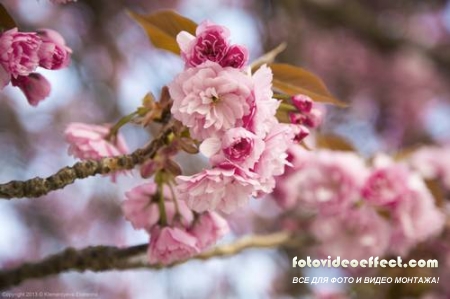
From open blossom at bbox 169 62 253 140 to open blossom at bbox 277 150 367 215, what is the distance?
690mm

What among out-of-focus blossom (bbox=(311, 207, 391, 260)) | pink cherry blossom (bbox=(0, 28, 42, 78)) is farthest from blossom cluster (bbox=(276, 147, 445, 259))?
pink cherry blossom (bbox=(0, 28, 42, 78))

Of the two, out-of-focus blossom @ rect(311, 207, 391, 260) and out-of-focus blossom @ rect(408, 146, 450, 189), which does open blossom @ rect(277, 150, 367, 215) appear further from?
out-of-focus blossom @ rect(408, 146, 450, 189)

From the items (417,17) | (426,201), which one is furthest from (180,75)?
(417,17)

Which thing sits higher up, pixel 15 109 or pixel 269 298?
pixel 15 109

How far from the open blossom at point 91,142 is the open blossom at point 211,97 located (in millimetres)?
220

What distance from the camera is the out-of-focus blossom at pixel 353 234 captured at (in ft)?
4.82

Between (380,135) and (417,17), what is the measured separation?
0.95 m

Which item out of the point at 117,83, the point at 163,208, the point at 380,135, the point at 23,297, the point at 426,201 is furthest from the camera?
the point at 380,135

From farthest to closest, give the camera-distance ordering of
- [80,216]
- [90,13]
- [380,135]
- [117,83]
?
[380,135] → [80,216] → [117,83] → [90,13]

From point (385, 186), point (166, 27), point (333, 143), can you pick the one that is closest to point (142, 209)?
point (166, 27)

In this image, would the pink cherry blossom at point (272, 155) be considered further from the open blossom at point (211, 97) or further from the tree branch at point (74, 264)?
the tree branch at point (74, 264)

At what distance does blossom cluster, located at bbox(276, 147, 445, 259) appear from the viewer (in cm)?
145

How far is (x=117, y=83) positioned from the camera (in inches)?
108

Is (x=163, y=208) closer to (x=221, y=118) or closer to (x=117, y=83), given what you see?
(x=221, y=118)
